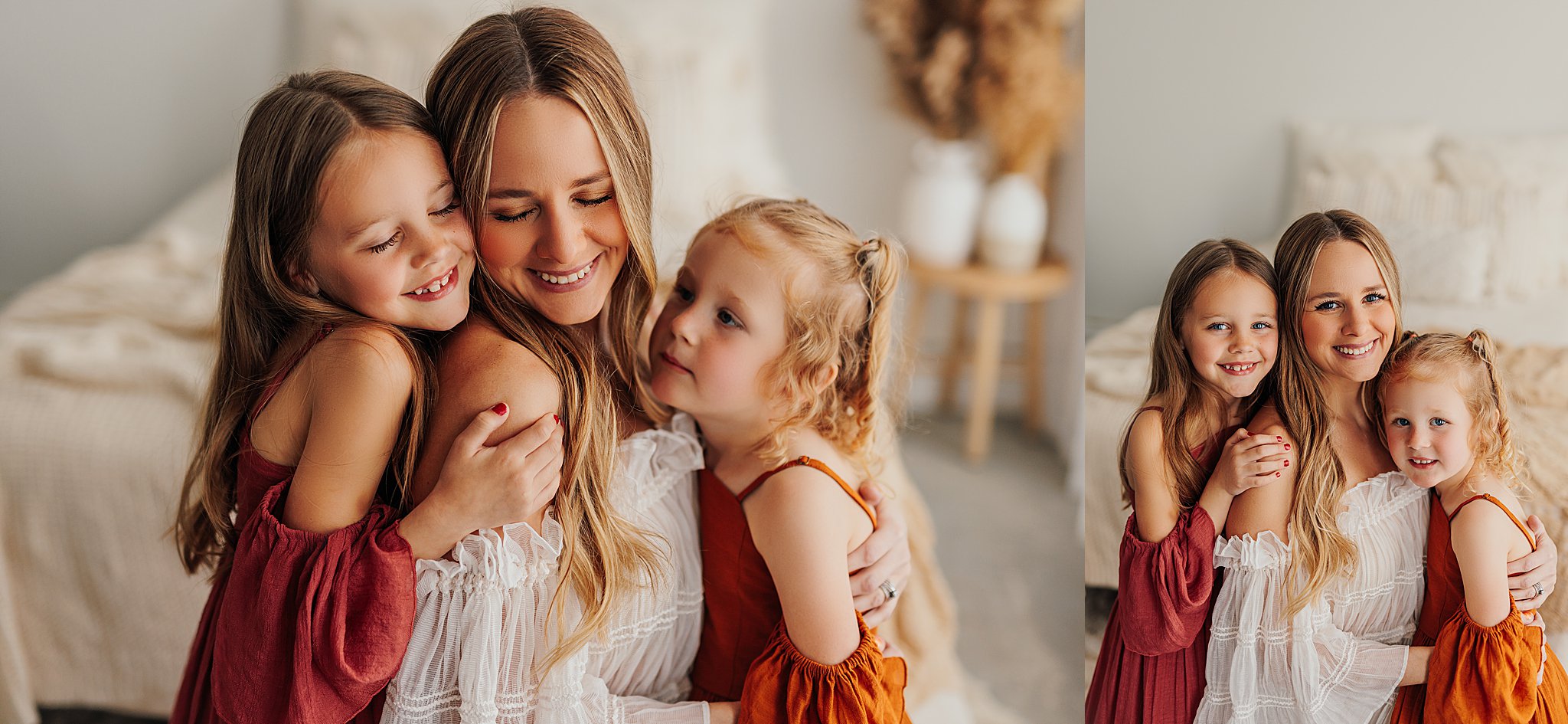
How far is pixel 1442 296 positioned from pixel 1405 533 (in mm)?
182

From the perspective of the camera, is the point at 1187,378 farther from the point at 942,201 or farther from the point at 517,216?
the point at 942,201

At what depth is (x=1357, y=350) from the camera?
764 mm

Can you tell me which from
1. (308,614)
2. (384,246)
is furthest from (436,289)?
(308,614)

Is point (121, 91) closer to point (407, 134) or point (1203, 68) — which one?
point (407, 134)

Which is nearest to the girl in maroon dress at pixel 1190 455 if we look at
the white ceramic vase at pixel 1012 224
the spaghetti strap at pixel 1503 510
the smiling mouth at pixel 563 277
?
the spaghetti strap at pixel 1503 510

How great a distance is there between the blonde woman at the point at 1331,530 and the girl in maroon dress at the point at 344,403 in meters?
0.56

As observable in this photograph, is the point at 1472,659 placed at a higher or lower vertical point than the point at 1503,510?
lower

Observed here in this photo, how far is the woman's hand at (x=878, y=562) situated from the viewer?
0.96 m

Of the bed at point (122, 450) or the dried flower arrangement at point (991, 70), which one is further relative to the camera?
the dried flower arrangement at point (991, 70)

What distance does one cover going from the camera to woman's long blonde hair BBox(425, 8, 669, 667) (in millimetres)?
778

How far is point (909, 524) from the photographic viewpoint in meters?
1.67

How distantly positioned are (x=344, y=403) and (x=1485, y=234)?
85 centimetres

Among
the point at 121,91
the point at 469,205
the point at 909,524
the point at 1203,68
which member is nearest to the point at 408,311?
the point at 469,205

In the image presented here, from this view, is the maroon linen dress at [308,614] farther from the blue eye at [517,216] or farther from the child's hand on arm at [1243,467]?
the child's hand on arm at [1243,467]
